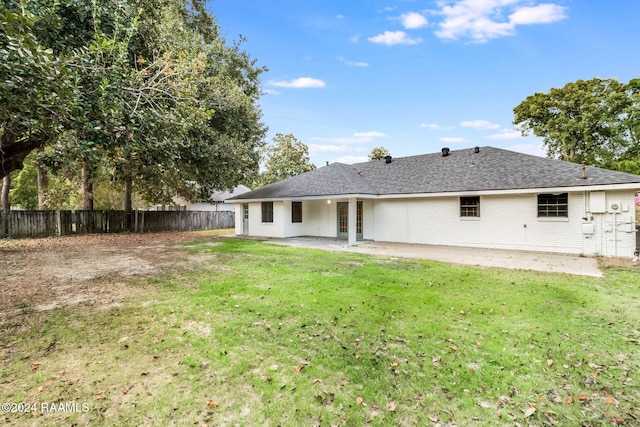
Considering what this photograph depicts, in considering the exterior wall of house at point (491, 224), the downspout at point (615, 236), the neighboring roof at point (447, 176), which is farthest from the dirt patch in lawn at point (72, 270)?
the downspout at point (615, 236)

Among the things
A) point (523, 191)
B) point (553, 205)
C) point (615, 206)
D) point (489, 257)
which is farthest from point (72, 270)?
point (615, 206)

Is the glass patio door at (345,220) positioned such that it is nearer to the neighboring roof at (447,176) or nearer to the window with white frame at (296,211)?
the neighboring roof at (447,176)

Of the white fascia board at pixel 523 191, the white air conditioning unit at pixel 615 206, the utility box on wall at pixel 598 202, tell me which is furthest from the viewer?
the utility box on wall at pixel 598 202

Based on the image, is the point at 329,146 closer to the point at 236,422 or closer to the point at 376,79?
the point at 376,79

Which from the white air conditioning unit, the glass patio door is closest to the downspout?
the white air conditioning unit

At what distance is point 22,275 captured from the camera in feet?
24.9

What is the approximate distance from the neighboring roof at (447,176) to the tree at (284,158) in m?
15.3

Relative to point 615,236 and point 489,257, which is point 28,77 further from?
point 615,236

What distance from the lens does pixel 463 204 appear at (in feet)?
42.1

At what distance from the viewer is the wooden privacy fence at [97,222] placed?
15.4 m

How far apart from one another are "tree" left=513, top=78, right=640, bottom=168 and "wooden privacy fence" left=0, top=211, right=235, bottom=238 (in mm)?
29091

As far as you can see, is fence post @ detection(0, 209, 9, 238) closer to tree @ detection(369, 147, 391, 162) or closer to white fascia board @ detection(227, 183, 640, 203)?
white fascia board @ detection(227, 183, 640, 203)

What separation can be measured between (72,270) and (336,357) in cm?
851

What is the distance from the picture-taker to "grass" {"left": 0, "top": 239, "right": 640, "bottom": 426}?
8.71 feet
